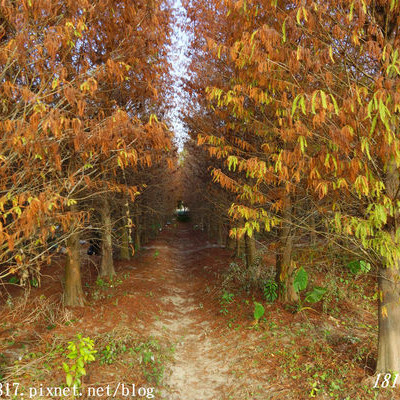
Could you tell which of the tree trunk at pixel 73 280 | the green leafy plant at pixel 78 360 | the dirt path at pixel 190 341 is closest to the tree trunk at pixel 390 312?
the dirt path at pixel 190 341

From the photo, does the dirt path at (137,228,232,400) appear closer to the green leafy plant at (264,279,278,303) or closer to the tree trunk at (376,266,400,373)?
the green leafy plant at (264,279,278,303)

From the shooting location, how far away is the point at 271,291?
7.63 m

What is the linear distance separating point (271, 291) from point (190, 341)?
242 centimetres

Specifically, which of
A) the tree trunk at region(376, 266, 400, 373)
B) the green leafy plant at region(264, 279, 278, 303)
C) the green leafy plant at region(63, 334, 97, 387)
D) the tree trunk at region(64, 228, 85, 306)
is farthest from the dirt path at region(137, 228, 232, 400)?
the tree trunk at region(376, 266, 400, 373)

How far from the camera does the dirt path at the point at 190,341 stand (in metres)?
4.88

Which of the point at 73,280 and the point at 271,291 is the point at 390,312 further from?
the point at 73,280

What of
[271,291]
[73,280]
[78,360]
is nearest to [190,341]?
[271,291]

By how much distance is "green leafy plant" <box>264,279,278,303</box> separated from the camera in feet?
24.8

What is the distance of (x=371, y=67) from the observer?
434 cm

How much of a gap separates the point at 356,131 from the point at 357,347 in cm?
385

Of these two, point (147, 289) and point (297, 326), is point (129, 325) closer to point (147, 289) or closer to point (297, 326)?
point (147, 289)

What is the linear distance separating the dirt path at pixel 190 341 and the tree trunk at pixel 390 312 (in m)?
2.44

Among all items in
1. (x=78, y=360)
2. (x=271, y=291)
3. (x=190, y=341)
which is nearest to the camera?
(x=78, y=360)

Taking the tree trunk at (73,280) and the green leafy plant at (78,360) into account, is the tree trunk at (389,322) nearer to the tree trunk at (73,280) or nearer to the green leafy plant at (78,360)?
the green leafy plant at (78,360)
